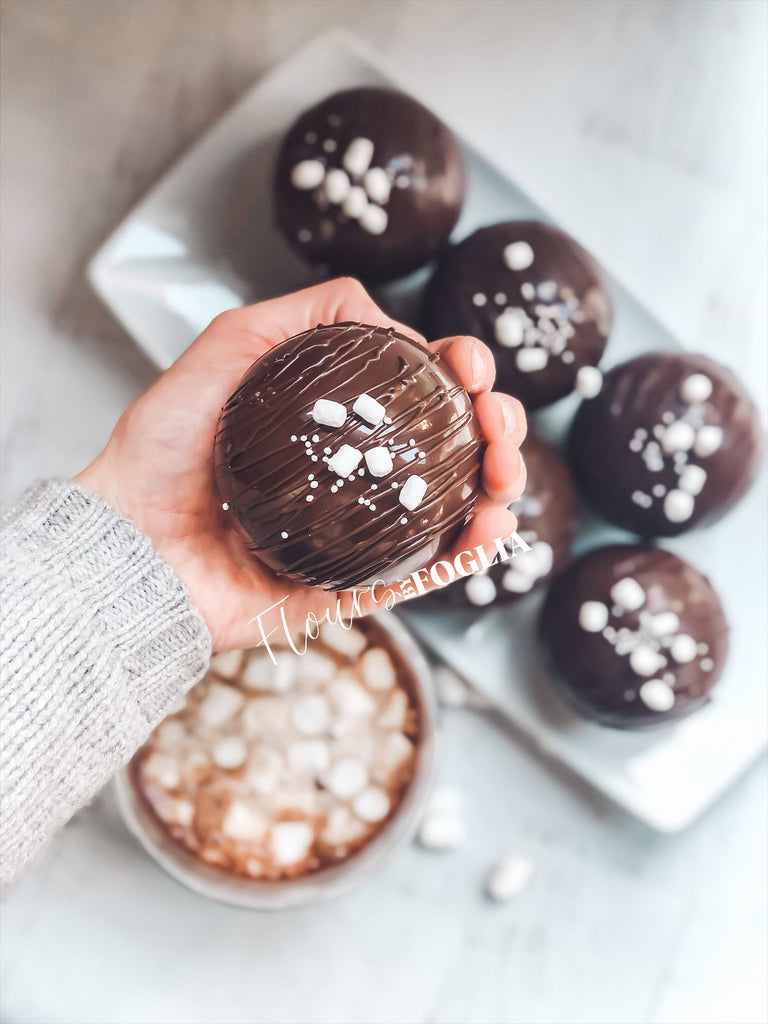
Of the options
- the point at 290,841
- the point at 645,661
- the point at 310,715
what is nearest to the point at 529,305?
the point at 645,661

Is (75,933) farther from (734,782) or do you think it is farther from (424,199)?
(424,199)

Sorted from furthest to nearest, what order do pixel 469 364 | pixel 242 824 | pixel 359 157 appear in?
pixel 242 824 < pixel 359 157 < pixel 469 364

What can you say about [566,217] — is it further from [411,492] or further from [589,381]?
[411,492]

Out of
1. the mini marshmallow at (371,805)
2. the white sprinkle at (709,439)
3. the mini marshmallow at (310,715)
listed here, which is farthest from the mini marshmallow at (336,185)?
the mini marshmallow at (371,805)

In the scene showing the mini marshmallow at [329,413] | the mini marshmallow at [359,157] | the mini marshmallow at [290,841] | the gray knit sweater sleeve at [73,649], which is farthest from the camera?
the mini marshmallow at [290,841]

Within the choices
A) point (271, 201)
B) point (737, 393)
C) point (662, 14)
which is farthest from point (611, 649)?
point (662, 14)

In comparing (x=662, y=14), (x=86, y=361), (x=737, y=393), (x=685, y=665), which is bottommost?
(x=685, y=665)

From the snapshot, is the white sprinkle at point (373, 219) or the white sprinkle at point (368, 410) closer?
the white sprinkle at point (368, 410)

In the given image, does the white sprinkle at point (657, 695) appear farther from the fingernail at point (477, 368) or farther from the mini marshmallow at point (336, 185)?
the mini marshmallow at point (336, 185)
